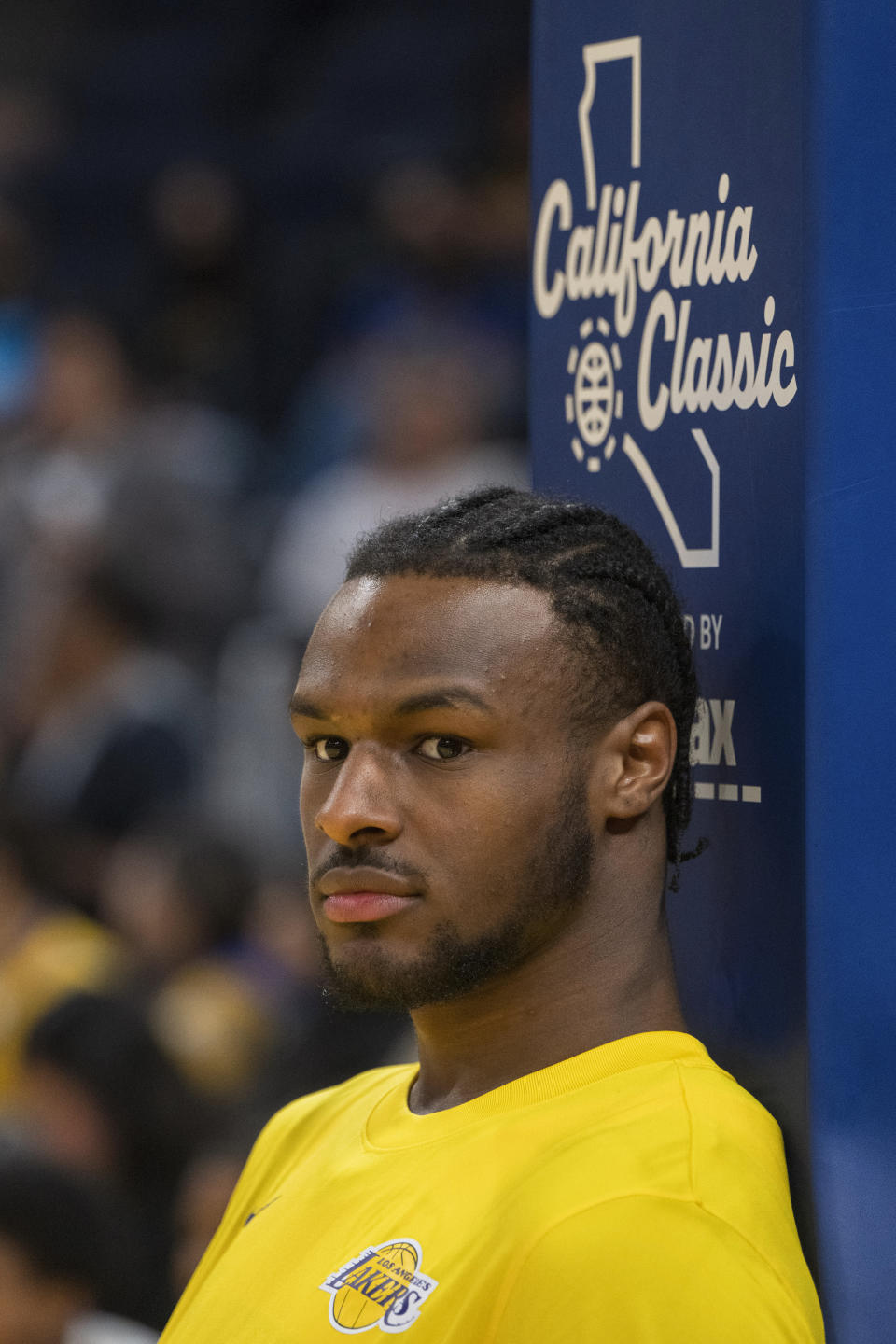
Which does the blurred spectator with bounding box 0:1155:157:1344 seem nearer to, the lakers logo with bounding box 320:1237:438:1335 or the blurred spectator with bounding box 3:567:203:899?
the blurred spectator with bounding box 3:567:203:899

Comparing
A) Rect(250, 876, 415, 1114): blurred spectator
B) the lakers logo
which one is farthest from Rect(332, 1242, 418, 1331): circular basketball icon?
Rect(250, 876, 415, 1114): blurred spectator

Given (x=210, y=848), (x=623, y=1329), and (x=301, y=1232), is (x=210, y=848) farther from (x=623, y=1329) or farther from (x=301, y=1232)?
(x=623, y=1329)

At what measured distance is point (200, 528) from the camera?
231 inches

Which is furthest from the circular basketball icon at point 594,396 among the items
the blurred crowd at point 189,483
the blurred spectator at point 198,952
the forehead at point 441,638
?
the blurred spectator at point 198,952

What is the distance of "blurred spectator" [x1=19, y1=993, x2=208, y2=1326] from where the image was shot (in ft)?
14.4

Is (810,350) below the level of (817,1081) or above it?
above

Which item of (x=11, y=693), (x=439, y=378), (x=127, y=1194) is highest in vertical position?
(x=439, y=378)

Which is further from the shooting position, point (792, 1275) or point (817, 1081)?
point (817, 1081)

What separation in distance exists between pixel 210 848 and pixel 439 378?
160 centimetres

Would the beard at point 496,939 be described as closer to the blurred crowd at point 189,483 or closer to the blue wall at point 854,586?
the blue wall at point 854,586

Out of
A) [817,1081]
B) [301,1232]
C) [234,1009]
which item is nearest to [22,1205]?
[234,1009]

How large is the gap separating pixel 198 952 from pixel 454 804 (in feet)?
10.5

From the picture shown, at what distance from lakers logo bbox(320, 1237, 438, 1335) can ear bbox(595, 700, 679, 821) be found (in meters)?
0.49

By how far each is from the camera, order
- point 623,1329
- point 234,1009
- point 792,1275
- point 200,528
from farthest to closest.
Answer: point 200,528, point 234,1009, point 792,1275, point 623,1329
